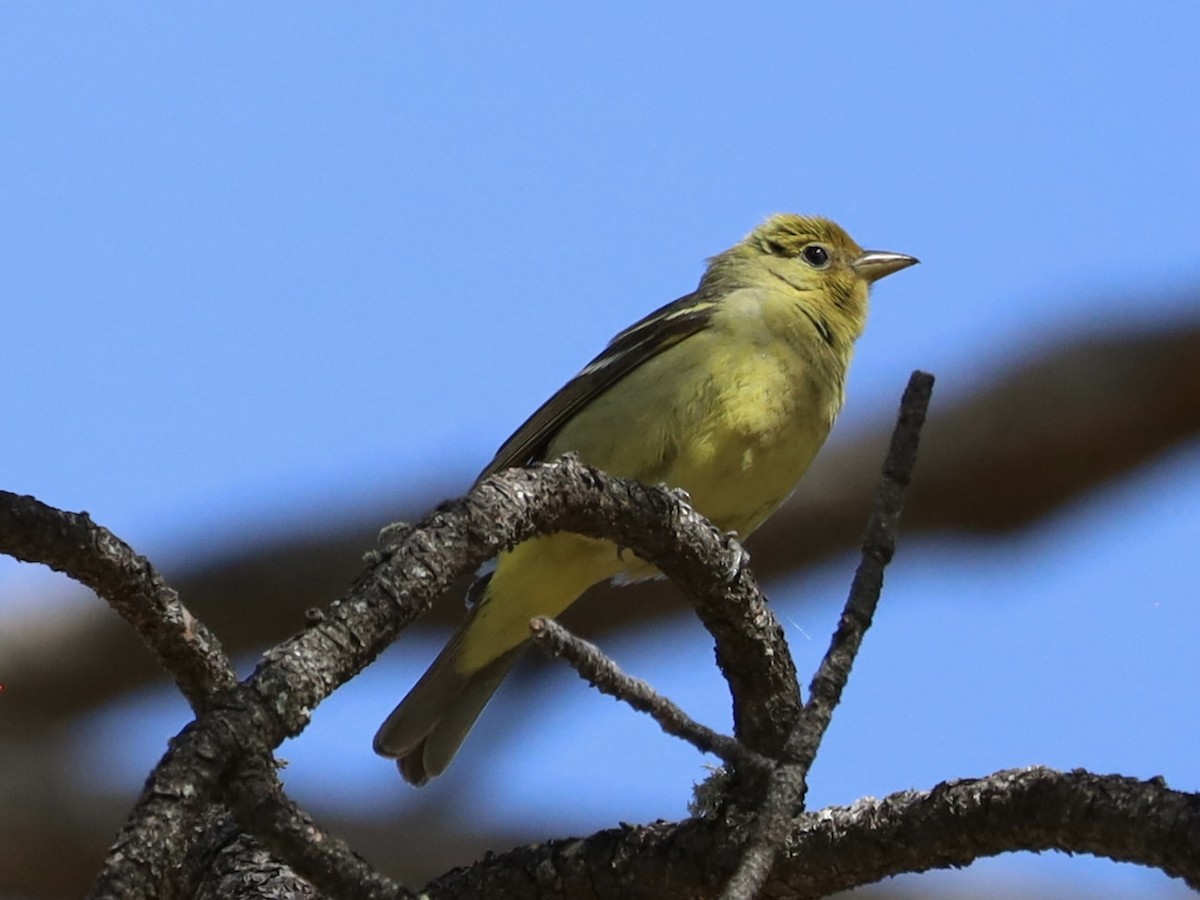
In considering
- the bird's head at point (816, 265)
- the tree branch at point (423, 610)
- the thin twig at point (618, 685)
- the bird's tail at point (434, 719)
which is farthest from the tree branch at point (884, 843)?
the bird's head at point (816, 265)

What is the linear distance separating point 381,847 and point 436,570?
5.33 meters

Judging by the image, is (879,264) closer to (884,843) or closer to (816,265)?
(816,265)

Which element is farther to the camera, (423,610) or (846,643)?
(846,643)

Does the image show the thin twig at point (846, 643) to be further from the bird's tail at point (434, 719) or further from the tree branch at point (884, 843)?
the bird's tail at point (434, 719)

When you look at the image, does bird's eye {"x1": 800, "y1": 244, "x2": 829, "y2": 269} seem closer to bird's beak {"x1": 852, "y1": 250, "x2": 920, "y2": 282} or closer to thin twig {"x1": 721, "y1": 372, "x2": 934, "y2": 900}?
bird's beak {"x1": 852, "y1": 250, "x2": 920, "y2": 282}

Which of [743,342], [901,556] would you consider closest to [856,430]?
[901,556]

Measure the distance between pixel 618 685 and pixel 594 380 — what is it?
301 centimetres

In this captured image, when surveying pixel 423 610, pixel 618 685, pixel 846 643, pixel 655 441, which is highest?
pixel 655 441

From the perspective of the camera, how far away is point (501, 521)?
2.99 metres

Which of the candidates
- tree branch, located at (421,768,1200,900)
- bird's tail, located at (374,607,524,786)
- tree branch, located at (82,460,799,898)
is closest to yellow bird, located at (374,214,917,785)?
bird's tail, located at (374,607,524,786)

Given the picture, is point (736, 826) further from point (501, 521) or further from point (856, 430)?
point (856, 430)

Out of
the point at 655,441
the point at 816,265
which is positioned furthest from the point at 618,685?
the point at 816,265

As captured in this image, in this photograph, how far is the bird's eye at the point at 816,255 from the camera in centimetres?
652

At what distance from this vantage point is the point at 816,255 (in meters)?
6.57
